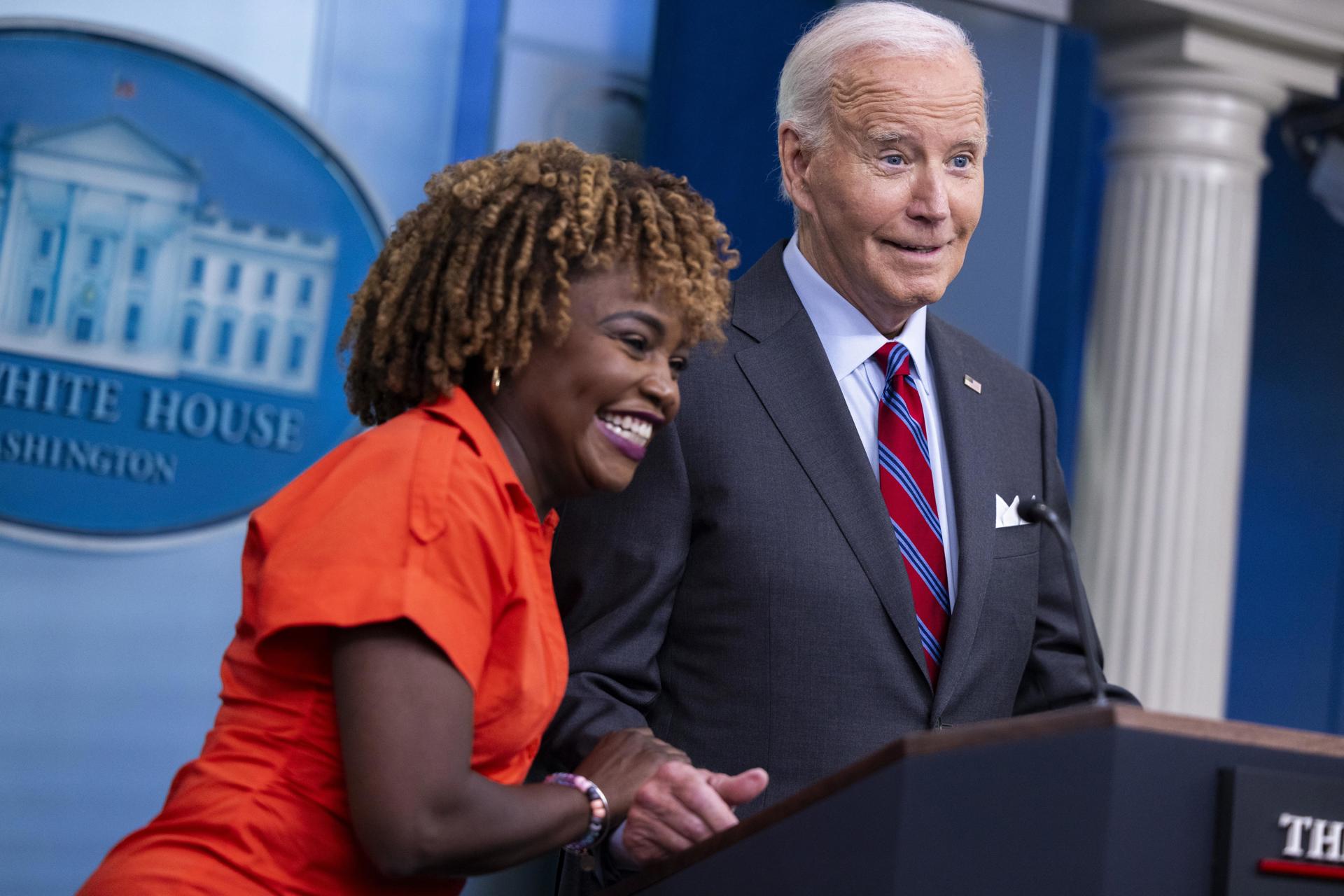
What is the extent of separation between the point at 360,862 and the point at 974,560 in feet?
2.79

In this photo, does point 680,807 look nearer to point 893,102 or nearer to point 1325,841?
point 1325,841

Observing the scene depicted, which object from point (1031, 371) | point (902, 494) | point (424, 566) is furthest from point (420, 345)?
point (1031, 371)

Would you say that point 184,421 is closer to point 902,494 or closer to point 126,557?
point 126,557

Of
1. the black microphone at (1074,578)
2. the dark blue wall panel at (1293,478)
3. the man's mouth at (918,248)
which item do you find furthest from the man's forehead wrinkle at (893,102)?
the dark blue wall panel at (1293,478)

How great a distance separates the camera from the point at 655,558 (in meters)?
1.72

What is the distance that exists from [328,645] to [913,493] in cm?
83

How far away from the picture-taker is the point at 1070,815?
3.72 feet

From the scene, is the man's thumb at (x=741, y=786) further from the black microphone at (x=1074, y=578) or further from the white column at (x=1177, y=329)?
the white column at (x=1177, y=329)

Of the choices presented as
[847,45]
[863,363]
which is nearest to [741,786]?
[863,363]

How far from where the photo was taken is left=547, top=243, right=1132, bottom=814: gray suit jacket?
1.71 metres

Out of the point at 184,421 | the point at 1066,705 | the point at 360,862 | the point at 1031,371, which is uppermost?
the point at 1031,371

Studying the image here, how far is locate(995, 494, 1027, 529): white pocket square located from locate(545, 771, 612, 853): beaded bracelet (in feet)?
2.36

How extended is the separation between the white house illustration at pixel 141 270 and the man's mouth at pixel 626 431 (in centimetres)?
169

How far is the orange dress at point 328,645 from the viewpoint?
3.88 ft
